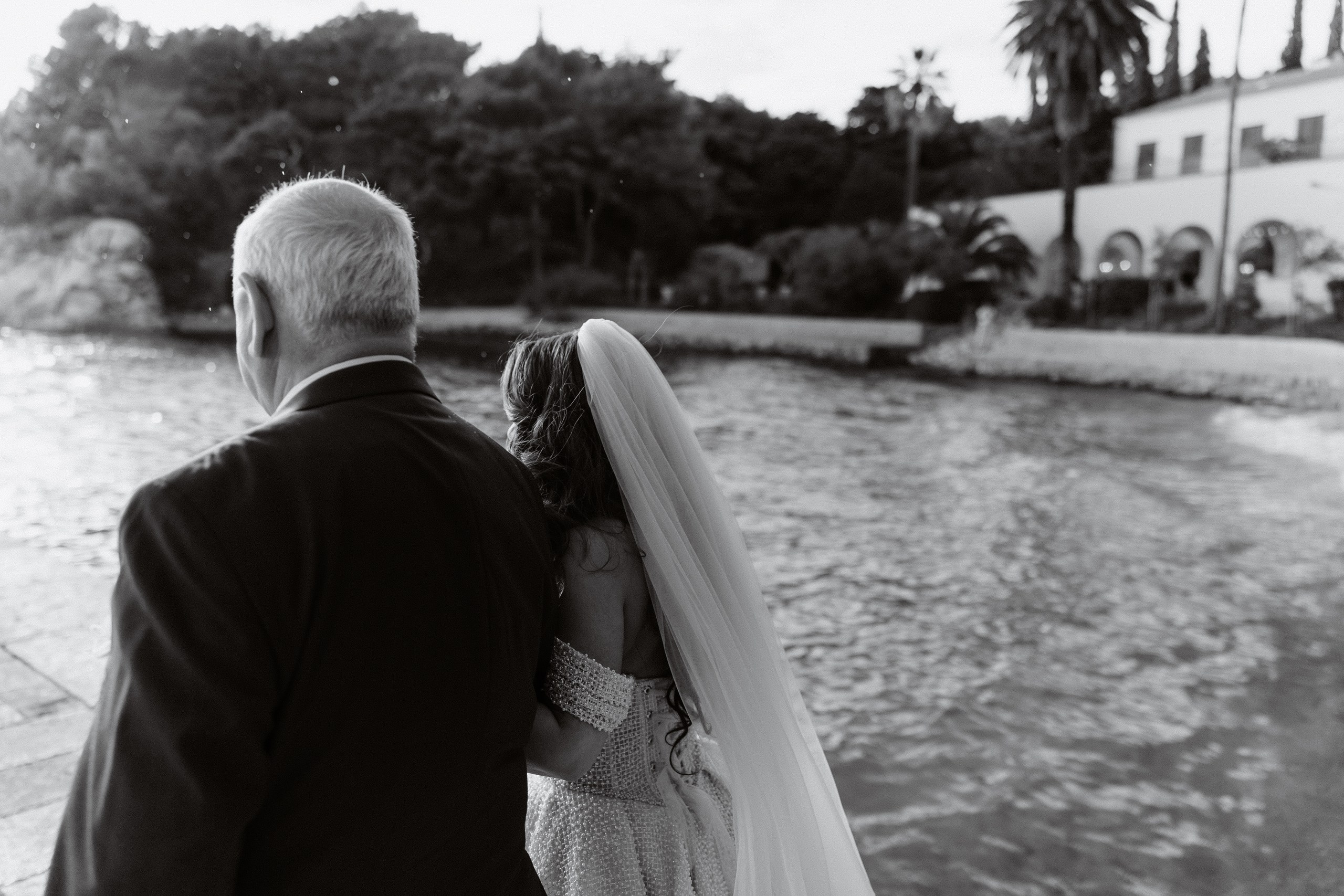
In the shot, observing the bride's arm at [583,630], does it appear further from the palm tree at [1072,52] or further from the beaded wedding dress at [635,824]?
the palm tree at [1072,52]

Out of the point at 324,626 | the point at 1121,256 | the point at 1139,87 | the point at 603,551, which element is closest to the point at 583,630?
the point at 603,551

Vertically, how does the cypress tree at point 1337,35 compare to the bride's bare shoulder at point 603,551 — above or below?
above

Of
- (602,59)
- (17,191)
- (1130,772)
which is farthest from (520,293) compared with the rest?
(1130,772)

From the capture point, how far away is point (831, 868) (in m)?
1.84

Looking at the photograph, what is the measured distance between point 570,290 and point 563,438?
1502 inches

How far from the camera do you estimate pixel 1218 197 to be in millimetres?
30172

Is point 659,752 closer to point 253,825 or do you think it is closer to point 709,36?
point 253,825

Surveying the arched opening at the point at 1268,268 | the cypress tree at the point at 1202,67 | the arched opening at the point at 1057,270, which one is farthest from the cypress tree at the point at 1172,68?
the arched opening at the point at 1268,268

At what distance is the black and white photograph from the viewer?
41.8 inches

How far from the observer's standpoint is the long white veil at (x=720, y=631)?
63.1 inches

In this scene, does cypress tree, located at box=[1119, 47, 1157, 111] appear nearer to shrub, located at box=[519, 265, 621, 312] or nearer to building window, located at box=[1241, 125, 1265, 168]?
building window, located at box=[1241, 125, 1265, 168]

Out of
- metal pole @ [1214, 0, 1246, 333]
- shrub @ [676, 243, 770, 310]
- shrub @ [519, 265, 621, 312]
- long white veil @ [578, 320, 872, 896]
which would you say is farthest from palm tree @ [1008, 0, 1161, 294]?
long white veil @ [578, 320, 872, 896]

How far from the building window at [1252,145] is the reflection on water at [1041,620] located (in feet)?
51.9

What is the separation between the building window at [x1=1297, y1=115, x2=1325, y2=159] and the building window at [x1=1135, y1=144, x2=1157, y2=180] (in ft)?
15.5
